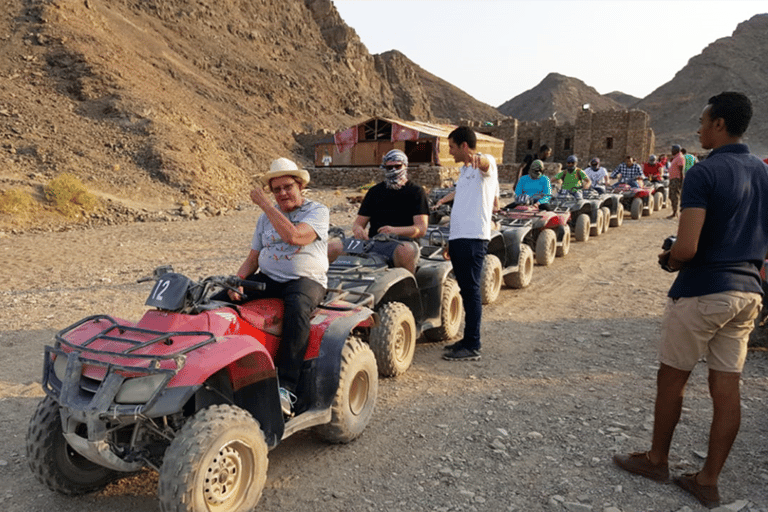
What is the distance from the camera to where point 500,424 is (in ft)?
13.9

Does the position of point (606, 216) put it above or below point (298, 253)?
below

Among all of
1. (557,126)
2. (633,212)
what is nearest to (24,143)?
(633,212)

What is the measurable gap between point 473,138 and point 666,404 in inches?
104

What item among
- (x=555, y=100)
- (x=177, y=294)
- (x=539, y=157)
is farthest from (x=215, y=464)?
(x=555, y=100)

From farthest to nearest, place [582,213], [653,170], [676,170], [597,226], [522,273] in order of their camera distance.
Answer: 1. [653,170]
2. [676,170]
3. [597,226]
4. [582,213]
5. [522,273]

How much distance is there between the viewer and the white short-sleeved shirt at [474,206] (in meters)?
5.34

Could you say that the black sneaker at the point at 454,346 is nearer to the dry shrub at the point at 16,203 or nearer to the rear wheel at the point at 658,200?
the dry shrub at the point at 16,203

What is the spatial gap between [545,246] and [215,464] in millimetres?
8166

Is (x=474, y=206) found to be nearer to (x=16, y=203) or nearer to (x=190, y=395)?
(x=190, y=395)

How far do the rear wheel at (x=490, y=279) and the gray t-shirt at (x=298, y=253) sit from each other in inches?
143

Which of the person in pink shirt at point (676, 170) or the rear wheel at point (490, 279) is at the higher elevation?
the person in pink shirt at point (676, 170)

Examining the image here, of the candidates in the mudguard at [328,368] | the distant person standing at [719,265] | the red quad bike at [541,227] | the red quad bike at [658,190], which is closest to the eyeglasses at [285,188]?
the mudguard at [328,368]

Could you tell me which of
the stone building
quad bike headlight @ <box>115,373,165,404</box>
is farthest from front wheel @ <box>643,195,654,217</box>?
the stone building

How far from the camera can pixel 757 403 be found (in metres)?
4.52
